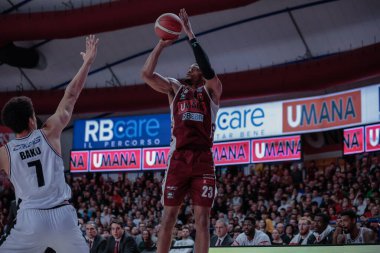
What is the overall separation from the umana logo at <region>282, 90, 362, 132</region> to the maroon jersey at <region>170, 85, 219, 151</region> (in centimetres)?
1326

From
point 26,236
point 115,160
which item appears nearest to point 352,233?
point 26,236

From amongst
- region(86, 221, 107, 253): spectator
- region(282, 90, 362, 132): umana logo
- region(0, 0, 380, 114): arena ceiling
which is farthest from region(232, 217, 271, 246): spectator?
region(282, 90, 362, 132): umana logo

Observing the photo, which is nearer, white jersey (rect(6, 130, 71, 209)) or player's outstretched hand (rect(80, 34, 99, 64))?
white jersey (rect(6, 130, 71, 209))

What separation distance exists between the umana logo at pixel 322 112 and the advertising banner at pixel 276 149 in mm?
411

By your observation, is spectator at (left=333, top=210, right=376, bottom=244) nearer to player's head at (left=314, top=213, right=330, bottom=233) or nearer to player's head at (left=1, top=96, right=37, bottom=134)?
player's head at (left=314, top=213, right=330, bottom=233)

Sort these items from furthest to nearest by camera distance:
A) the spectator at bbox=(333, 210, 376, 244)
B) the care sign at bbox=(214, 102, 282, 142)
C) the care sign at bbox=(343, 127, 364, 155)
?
the care sign at bbox=(214, 102, 282, 142) < the care sign at bbox=(343, 127, 364, 155) < the spectator at bbox=(333, 210, 376, 244)

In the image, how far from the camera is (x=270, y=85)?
20.4 meters

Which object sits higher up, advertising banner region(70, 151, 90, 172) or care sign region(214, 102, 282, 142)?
care sign region(214, 102, 282, 142)

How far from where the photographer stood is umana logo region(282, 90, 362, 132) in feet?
62.7

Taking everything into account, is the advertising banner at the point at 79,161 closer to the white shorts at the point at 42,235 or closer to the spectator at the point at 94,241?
the spectator at the point at 94,241

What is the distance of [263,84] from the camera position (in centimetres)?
2052

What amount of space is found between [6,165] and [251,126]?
55.1 feet

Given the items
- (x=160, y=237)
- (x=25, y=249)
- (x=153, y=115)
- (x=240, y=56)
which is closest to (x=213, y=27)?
(x=240, y=56)

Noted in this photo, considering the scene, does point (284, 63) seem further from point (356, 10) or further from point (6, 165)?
point (6, 165)
